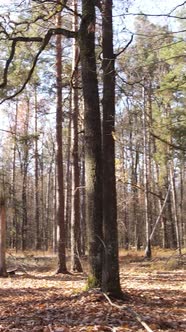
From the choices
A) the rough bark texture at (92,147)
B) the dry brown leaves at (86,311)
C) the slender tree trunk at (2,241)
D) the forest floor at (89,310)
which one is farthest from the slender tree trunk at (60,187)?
the rough bark texture at (92,147)

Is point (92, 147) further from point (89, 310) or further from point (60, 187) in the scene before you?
point (60, 187)

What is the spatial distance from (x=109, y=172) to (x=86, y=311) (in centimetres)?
256

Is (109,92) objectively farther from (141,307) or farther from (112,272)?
(141,307)

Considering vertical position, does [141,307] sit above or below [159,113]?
below

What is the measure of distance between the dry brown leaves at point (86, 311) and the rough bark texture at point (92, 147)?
721 mm

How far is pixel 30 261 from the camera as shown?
2017 cm

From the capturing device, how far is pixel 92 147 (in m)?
8.23

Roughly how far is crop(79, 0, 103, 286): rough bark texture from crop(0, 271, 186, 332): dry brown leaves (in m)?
0.72

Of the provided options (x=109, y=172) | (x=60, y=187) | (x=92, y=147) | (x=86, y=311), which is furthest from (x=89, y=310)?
(x=60, y=187)

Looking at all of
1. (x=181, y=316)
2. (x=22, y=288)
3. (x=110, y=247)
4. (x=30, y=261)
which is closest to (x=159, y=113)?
(x=30, y=261)

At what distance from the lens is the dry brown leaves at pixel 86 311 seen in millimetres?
5879

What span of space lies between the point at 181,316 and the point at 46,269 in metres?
10.7

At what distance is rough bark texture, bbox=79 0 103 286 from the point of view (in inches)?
316

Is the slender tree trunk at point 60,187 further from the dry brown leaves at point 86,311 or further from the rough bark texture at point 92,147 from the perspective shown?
the rough bark texture at point 92,147
